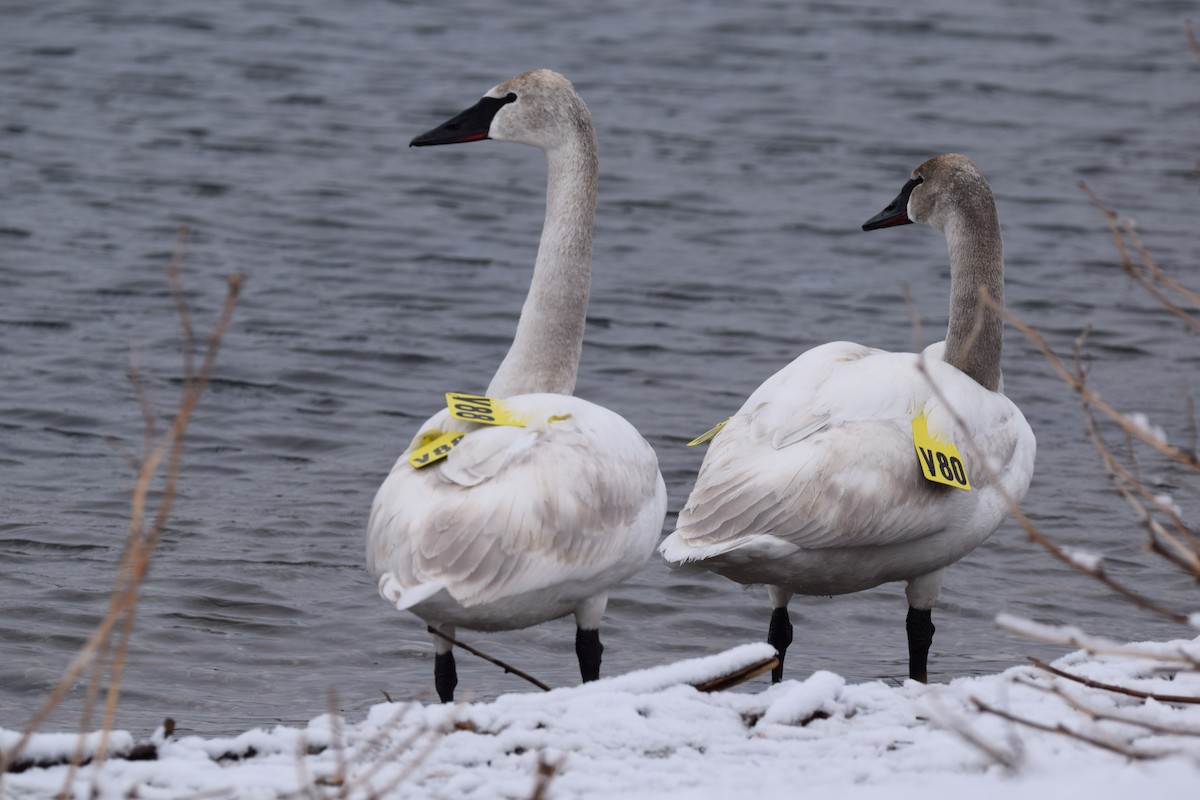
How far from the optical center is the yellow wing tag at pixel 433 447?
529 centimetres

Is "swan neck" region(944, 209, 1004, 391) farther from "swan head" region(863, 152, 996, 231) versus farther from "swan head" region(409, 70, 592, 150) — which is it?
"swan head" region(409, 70, 592, 150)

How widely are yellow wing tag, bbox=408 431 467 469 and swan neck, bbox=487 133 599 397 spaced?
0.70m

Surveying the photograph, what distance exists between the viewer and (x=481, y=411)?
17.8ft

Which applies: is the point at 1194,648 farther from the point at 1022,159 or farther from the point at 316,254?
the point at 1022,159

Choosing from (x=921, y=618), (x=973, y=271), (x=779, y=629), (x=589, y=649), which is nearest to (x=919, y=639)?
(x=921, y=618)

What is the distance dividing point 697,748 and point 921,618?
2463 mm

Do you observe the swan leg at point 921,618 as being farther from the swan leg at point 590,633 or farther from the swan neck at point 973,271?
the swan leg at point 590,633

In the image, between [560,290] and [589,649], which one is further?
[560,290]

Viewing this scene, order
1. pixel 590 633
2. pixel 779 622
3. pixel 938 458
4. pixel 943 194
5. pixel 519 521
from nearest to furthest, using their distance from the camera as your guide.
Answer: pixel 519 521, pixel 590 633, pixel 938 458, pixel 779 622, pixel 943 194

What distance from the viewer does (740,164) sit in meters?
15.8

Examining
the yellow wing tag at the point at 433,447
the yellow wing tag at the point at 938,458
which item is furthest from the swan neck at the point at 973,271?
the yellow wing tag at the point at 433,447

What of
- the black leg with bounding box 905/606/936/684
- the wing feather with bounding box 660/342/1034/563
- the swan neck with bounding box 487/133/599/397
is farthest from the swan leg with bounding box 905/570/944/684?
the swan neck with bounding box 487/133/599/397

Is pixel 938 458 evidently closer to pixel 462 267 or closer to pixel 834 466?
pixel 834 466

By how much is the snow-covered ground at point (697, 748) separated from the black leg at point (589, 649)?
115cm
